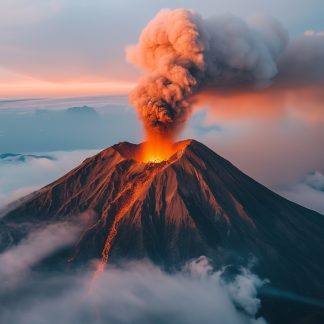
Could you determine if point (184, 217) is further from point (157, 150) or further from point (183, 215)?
point (157, 150)

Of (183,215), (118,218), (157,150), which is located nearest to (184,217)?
(183,215)

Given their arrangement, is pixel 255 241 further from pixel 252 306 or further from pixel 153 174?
pixel 153 174

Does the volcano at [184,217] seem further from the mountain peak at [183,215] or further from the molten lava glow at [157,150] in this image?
the molten lava glow at [157,150]

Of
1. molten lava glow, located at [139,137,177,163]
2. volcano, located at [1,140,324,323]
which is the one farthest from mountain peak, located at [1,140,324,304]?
molten lava glow, located at [139,137,177,163]

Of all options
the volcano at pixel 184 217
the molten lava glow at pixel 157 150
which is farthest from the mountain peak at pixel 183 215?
the molten lava glow at pixel 157 150

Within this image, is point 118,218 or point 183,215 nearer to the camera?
point 183,215

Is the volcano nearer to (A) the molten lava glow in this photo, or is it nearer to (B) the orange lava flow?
(B) the orange lava flow
